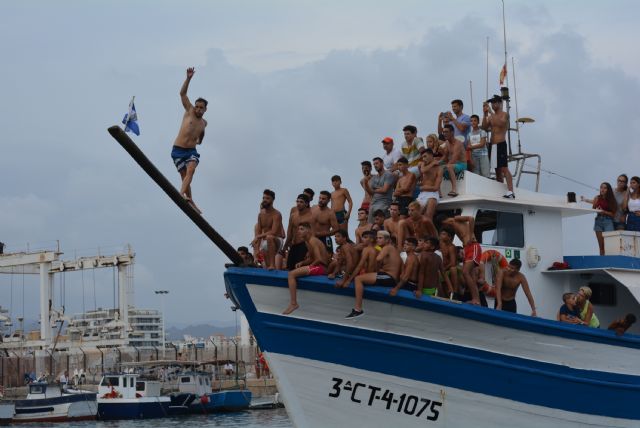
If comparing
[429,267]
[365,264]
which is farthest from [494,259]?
[365,264]

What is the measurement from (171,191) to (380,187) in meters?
4.47

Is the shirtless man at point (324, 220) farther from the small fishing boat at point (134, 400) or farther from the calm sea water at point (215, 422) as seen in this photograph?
the small fishing boat at point (134, 400)

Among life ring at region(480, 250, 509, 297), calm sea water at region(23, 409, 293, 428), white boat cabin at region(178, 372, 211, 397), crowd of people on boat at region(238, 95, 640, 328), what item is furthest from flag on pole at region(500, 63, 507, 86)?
white boat cabin at region(178, 372, 211, 397)

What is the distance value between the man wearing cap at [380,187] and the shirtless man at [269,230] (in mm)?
1870

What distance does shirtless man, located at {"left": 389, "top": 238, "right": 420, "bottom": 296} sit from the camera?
13.9 m

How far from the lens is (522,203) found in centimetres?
1658

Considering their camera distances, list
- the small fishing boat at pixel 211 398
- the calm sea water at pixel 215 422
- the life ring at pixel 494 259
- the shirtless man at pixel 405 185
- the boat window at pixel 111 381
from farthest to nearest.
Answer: the small fishing boat at pixel 211 398
the boat window at pixel 111 381
the calm sea water at pixel 215 422
the shirtless man at pixel 405 185
the life ring at pixel 494 259

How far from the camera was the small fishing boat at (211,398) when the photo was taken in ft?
164

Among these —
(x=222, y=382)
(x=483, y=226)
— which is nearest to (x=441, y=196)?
(x=483, y=226)

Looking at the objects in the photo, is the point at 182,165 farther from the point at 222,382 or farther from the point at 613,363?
the point at 222,382

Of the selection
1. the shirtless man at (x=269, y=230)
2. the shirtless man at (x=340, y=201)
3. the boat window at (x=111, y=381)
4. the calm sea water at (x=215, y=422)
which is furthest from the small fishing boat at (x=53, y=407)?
the shirtless man at (x=269, y=230)

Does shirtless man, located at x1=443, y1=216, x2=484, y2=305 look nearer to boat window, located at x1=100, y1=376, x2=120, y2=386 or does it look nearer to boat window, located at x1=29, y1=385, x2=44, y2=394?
boat window, located at x1=100, y1=376, x2=120, y2=386

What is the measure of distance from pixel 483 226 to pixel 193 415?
35037 mm

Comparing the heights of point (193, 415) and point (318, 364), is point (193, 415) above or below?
below
